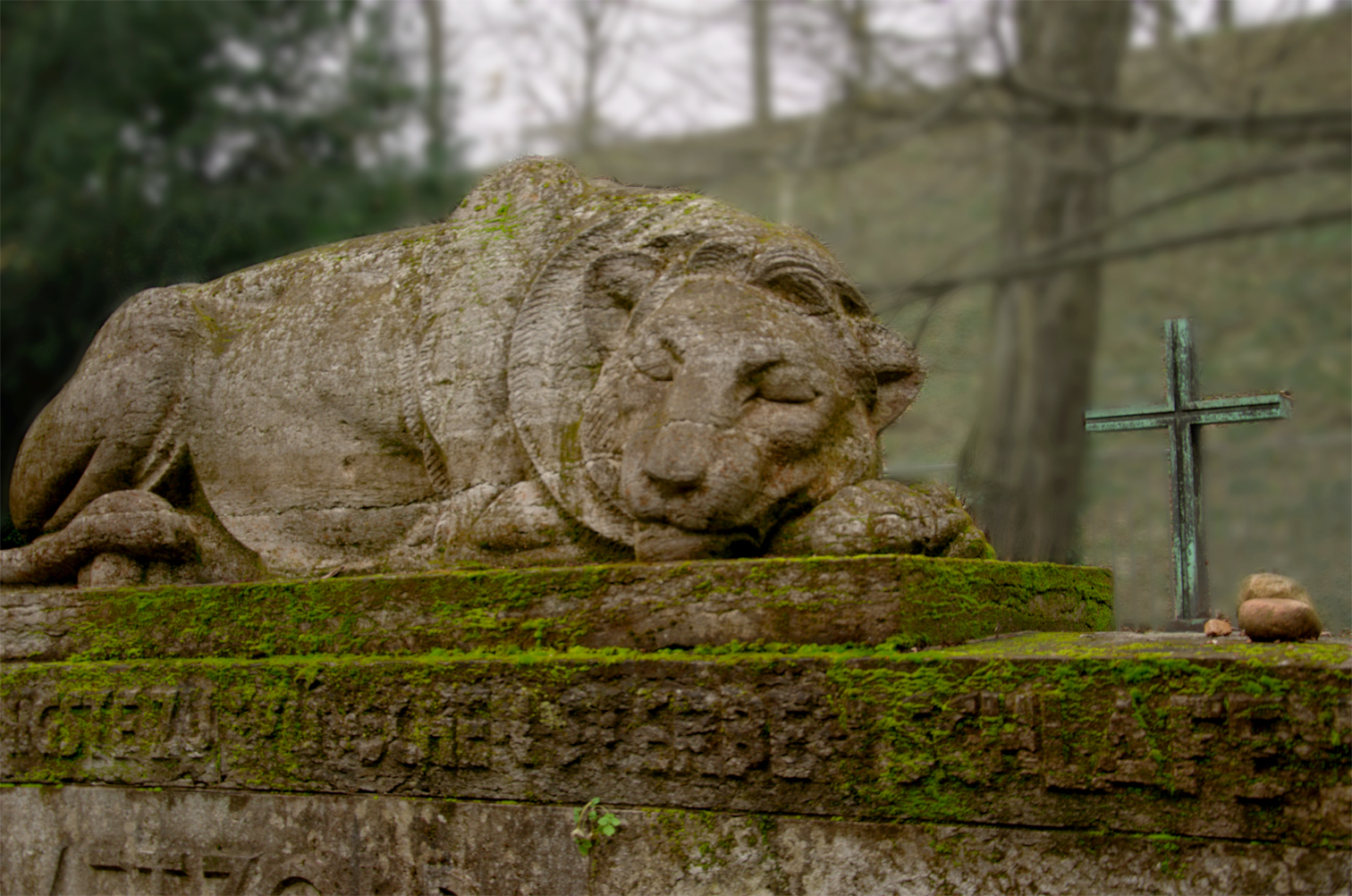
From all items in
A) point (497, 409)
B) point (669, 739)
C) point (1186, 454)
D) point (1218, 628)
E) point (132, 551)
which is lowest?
point (669, 739)

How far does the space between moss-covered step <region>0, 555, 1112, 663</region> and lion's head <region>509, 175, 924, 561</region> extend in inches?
9.6

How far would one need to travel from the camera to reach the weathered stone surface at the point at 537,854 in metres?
3.03

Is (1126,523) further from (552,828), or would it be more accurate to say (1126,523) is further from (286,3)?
(286,3)

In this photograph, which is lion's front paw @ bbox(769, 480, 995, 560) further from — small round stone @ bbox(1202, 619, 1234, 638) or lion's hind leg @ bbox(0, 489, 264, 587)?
lion's hind leg @ bbox(0, 489, 264, 587)

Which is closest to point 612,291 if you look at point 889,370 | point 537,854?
point 889,370

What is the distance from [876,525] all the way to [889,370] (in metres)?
0.74

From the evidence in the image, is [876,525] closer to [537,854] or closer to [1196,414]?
[537,854]

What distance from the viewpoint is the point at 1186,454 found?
5.25 metres

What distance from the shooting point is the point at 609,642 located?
12.1ft

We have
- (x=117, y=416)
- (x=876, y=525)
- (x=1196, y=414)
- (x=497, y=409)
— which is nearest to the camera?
(x=876, y=525)

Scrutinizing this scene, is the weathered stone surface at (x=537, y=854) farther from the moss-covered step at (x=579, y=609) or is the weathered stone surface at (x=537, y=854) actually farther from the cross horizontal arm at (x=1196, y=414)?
the cross horizontal arm at (x=1196, y=414)

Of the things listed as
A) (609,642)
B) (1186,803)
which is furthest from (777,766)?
(1186,803)

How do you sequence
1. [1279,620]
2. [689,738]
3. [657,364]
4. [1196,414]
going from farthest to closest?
[1196,414], [657,364], [689,738], [1279,620]

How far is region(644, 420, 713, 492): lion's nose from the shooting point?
377cm
